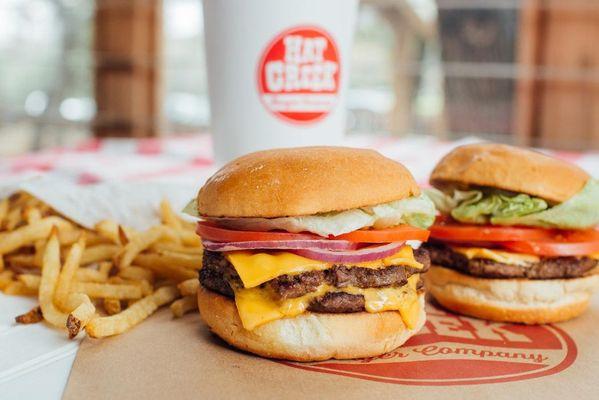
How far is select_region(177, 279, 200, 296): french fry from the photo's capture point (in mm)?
1875

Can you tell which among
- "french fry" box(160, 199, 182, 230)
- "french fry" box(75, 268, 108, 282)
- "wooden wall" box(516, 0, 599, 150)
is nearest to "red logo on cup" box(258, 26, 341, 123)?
"french fry" box(160, 199, 182, 230)

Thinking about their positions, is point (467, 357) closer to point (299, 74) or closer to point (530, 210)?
point (530, 210)

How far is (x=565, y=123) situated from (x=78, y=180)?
10.4 ft

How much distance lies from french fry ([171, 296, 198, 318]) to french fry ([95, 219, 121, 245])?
291mm

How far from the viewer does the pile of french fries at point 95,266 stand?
172 centimetres

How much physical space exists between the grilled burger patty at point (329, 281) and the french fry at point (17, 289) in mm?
599

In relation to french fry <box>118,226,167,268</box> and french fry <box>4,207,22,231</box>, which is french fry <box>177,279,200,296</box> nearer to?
french fry <box>118,226,167,268</box>

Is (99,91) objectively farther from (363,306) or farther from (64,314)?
(363,306)

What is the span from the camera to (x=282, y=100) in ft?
7.80

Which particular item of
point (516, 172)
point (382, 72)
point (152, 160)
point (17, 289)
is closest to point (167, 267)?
point (17, 289)

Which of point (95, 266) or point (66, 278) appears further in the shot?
point (95, 266)

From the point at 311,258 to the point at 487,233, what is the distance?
2.05ft

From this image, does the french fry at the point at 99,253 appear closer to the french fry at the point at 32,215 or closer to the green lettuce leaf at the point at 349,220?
the french fry at the point at 32,215

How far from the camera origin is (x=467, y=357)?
163 cm
